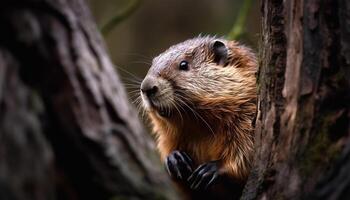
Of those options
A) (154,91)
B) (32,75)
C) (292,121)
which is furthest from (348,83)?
(154,91)

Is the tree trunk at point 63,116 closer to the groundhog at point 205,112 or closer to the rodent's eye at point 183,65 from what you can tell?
the groundhog at point 205,112

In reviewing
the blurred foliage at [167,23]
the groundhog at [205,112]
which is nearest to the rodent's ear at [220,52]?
the groundhog at [205,112]

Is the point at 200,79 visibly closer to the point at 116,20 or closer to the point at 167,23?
the point at 116,20

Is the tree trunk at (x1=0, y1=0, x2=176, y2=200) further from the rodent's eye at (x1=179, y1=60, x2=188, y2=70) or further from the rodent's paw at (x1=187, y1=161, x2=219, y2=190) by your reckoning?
the rodent's eye at (x1=179, y1=60, x2=188, y2=70)

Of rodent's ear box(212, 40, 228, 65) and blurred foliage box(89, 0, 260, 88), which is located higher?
blurred foliage box(89, 0, 260, 88)

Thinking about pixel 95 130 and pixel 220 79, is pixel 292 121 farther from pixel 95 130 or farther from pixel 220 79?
pixel 220 79

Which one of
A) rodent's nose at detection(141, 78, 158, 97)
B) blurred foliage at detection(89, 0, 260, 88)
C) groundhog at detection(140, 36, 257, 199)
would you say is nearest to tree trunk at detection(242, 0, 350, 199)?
groundhog at detection(140, 36, 257, 199)
